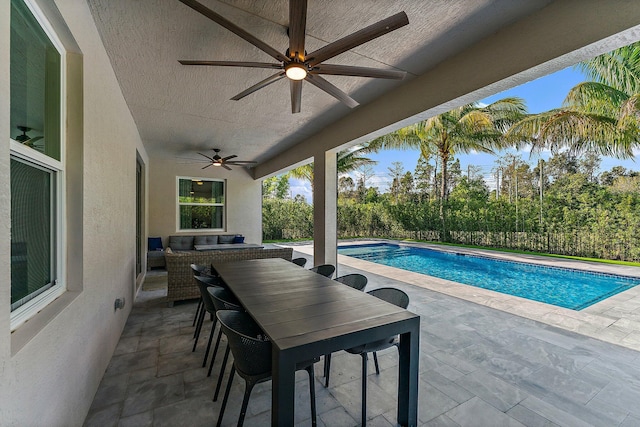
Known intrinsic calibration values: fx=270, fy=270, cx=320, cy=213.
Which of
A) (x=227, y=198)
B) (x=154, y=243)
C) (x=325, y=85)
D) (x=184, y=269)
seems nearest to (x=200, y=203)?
(x=227, y=198)

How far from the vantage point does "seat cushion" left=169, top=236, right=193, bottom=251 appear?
7741mm

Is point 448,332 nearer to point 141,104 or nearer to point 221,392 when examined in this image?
point 221,392

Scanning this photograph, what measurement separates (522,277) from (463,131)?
5537mm

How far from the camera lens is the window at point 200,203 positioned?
831 cm

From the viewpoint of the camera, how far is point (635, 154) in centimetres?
724

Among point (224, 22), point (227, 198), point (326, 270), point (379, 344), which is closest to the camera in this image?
point (224, 22)

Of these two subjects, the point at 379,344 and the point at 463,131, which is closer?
the point at 379,344

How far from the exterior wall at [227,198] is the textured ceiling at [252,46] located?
13.2ft

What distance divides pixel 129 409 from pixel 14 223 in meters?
1.52

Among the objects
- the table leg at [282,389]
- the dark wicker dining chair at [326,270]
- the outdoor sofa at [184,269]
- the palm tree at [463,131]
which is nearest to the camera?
the table leg at [282,389]

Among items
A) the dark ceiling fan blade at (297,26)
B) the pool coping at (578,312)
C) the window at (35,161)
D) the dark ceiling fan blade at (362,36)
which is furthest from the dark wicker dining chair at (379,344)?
the pool coping at (578,312)

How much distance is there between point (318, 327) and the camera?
157 cm

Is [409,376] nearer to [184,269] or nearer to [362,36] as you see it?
[362,36]

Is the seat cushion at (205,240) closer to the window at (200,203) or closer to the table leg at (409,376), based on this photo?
the window at (200,203)
